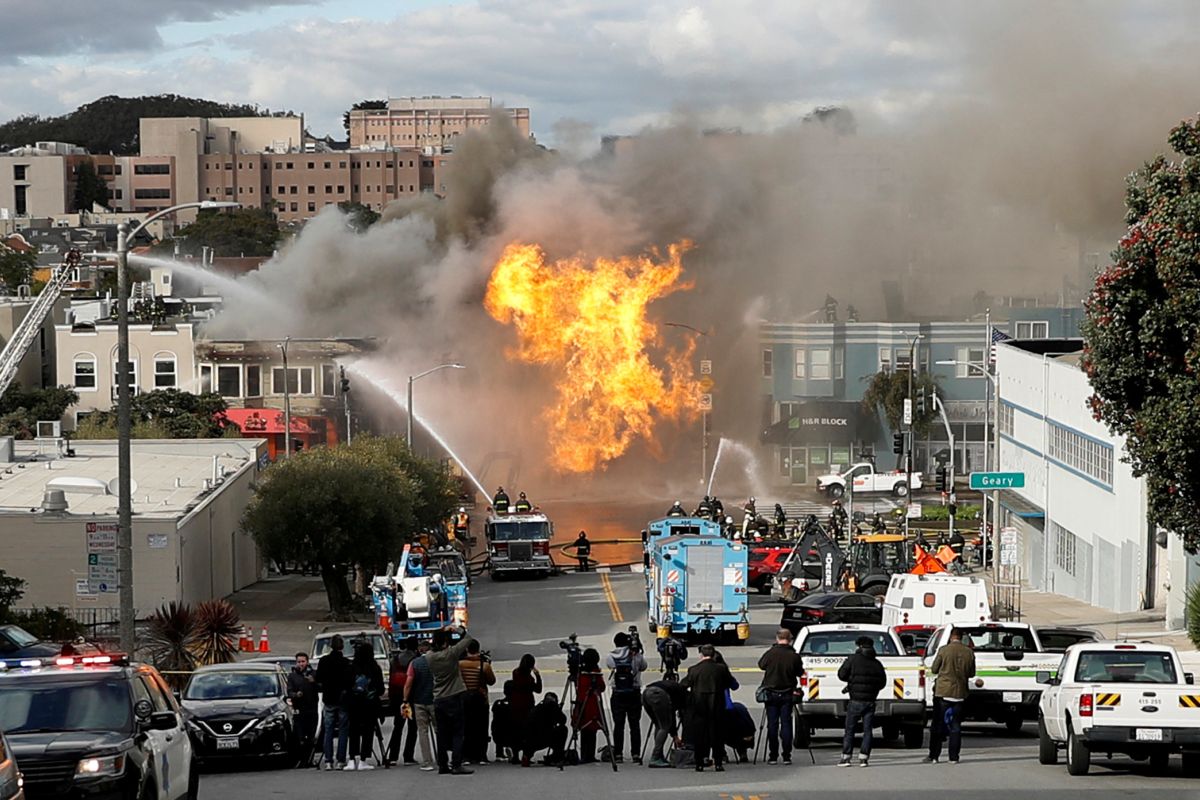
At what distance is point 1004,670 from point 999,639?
0.65m

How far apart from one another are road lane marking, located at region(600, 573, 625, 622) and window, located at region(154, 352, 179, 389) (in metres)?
38.9

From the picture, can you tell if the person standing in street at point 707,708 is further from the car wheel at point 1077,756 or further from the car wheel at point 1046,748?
the car wheel at point 1077,756

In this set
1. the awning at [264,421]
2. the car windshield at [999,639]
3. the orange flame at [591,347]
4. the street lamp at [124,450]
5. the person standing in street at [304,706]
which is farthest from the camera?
the orange flame at [591,347]

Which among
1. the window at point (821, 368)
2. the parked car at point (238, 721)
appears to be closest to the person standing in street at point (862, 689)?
the parked car at point (238, 721)

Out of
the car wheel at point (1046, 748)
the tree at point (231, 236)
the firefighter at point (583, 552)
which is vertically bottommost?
the firefighter at point (583, 552)

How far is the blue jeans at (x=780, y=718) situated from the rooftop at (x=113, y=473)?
93.0 ft

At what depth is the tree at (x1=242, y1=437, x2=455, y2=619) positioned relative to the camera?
52375 millimetres

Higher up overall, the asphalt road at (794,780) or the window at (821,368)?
the window at (821,368)

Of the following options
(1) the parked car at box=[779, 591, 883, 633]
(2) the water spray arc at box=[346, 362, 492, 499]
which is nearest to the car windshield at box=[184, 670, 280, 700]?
(1) the parked car at box=[779, 591, 883, 633]

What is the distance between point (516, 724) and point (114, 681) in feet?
27.0

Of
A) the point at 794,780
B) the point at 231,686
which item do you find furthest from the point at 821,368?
the point at 794,780

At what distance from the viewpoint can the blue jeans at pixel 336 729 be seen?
79.7ft

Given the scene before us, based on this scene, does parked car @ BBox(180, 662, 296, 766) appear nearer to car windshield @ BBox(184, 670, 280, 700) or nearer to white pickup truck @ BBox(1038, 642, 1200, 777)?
car windshield @ BBox(184, 670, 280, 700)

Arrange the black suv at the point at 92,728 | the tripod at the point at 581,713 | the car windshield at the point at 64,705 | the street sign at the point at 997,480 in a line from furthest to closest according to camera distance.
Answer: the street sign at the point at 997,480
the tripod at the point at 581,713
the car windshield at the point at 64,705
the black suv at the point at 92,728
